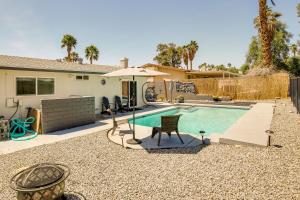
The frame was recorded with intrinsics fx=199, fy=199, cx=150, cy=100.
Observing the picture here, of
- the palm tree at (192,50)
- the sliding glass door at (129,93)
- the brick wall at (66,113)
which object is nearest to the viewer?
the brick wall at (66,113)

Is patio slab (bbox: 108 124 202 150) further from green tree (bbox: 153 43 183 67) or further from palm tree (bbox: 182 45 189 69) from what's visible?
green tree (bbox: 153 43 183 67)

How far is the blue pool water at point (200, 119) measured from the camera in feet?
39.7

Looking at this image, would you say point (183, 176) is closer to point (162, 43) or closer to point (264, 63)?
point (264, 63)

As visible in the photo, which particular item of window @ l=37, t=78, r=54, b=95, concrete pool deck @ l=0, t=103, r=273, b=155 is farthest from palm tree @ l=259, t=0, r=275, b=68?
window @ l=37, t=78, r=54, b=95

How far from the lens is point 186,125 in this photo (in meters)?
12.9

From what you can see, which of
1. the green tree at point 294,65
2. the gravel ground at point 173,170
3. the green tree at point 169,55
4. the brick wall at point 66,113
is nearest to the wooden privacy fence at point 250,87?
the gravel ground at point 173,170

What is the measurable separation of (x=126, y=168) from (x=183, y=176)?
4.81 ft

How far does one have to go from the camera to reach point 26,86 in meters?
9.74

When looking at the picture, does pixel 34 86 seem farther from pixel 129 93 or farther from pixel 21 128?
pixel 129 93

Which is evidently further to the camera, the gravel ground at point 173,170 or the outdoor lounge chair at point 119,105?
the outdoor lounge chair at point 119,105

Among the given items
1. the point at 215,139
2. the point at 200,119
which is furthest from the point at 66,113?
the point at 200,119

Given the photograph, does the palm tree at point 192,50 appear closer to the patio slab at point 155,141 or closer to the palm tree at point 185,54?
the palm tree at point 185,54

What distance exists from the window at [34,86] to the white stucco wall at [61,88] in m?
0.16

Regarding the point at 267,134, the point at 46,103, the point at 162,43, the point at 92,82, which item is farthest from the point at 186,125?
the point at 162,43
